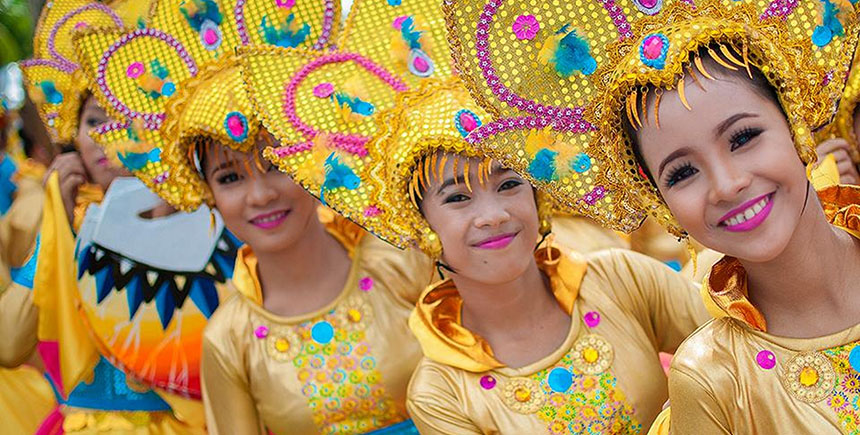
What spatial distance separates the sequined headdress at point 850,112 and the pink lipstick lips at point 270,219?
60.5 inches

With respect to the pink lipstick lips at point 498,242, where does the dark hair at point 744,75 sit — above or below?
above

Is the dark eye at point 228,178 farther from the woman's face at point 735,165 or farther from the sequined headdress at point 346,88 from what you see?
the woman's face at point 735,165

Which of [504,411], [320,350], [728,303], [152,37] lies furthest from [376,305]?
[728,303]

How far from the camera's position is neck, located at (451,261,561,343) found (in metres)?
2.37

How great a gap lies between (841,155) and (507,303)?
1013 millimetres

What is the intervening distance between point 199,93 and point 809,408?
6.46 feet

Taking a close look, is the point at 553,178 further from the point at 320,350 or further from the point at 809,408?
the point at 320,350

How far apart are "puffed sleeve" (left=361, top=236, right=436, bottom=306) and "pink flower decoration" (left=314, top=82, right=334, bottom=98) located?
2.01 ft

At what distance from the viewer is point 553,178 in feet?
6.11

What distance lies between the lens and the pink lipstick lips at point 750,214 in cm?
151

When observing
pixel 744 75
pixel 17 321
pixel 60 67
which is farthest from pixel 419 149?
pixel 60 67

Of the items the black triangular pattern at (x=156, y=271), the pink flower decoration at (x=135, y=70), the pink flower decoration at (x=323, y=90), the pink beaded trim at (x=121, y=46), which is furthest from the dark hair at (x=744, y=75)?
the black triangular pattern at (x=156, y=271)

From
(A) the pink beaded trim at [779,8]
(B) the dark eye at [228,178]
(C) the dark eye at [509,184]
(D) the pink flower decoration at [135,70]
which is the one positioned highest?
(A) the pink beaded trim at [779,8]

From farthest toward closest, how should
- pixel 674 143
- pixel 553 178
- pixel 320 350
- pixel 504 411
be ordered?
pixel 320 350, pixel 504 411, pixel 553 178, pixel 674 143
